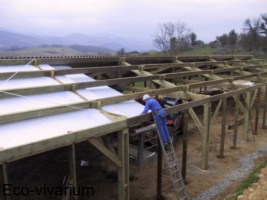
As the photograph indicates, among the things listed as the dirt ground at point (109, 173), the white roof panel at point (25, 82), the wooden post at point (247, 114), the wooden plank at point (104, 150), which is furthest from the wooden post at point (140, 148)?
the wooden post at point (247, 114)

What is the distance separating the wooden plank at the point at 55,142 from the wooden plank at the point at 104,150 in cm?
14

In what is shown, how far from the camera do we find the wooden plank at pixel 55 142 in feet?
16.2

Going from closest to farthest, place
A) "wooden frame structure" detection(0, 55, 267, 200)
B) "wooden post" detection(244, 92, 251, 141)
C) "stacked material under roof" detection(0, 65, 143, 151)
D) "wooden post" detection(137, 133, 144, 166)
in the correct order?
1. "stacked material under roof" detection(0, 65, 143, 151)
2. "wooden frame structure" detection(0, 55, 267, 200)
3. "wooden post" detection(137, 133, 144, 166)
4. "wooden post" detection(244, 92, 251, 141)

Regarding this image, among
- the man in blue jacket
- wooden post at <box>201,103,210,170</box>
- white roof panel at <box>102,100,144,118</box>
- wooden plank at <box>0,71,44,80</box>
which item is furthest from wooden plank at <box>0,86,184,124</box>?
wooden post at <box>201,103,210,170</box>

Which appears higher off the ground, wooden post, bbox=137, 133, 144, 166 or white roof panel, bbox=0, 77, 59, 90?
white roof panel, bbox=0, 77, 59, 90

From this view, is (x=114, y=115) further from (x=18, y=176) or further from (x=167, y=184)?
(x=18, y=176)

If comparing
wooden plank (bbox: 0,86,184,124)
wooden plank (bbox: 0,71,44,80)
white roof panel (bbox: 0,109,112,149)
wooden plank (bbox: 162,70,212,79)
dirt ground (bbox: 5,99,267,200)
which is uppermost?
wooden plank (bbox: 0,71,44,80)

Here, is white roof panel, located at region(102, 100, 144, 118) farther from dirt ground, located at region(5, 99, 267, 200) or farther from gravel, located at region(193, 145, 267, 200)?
gravel, located at region(193, 145, 267, 200)

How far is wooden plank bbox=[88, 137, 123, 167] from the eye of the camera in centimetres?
636

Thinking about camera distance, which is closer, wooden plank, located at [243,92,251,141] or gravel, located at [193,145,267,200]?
gravel, located at [193,145,267,200]

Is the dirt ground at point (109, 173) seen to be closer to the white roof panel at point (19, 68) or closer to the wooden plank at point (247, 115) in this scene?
the wooden plank at point (247, 115)

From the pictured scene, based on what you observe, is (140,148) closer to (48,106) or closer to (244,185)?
(244,185)

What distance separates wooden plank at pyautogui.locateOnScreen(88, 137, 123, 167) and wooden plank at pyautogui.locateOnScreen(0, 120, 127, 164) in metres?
0.14

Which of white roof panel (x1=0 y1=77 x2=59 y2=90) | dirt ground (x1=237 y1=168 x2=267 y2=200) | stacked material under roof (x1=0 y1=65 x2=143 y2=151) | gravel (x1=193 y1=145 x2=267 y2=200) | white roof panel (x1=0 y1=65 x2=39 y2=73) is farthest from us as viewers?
white roof panel (x1=0 y1=65 x2=39 y2=73)
